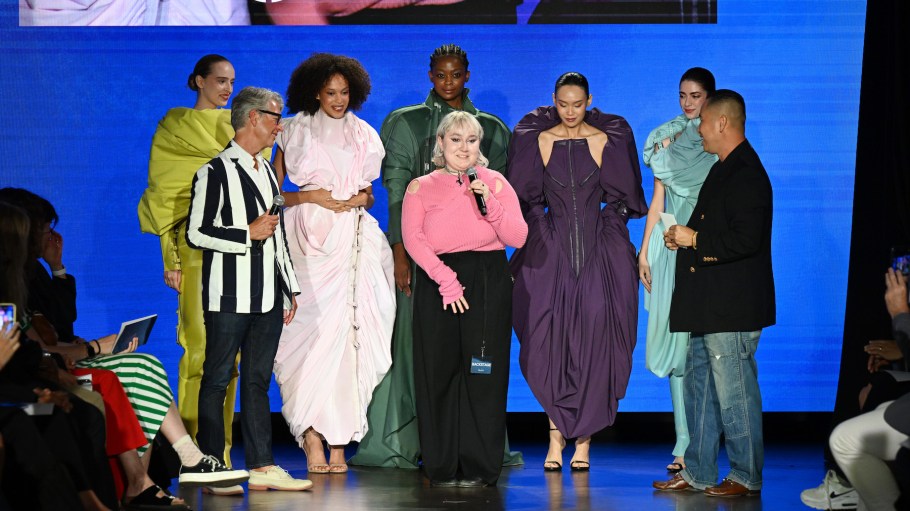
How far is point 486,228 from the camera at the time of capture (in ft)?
15.6

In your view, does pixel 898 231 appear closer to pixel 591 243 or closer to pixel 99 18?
pixel 591 243

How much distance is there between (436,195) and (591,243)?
951 mm

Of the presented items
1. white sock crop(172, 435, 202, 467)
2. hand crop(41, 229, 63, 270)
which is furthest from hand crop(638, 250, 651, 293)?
hand crop(41, 229, 63, 270)

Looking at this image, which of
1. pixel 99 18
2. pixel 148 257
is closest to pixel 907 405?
pixel 148 257

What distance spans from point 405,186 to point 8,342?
2331 mm

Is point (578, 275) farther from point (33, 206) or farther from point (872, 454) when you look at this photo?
point (33, 206)

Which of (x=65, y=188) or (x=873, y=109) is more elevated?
(x=873, y=109)

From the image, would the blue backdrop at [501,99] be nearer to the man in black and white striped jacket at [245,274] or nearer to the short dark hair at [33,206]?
the man in black and white striped jacket at [245,274]

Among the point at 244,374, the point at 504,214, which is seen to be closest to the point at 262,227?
the point at 244,374

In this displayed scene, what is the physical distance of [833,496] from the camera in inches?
164

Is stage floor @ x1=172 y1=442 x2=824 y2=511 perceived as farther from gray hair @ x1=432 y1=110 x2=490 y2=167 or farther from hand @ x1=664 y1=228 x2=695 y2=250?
gray hair @ x1=432 y1=110 x2=490 y2=167

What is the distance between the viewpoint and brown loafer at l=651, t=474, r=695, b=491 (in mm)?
4688

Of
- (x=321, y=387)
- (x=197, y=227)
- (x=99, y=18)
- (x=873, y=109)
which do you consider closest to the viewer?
(x=197, y=227)

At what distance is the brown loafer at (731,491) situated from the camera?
179 inches
